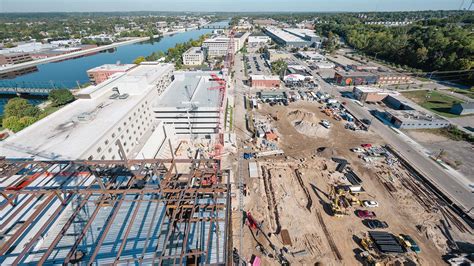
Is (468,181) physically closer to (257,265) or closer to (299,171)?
(299,171)

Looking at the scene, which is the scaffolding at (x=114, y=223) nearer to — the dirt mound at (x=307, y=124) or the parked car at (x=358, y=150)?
the dirt mound at (x=307, y=124)

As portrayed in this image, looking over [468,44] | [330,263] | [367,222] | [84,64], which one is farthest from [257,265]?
[84,64]

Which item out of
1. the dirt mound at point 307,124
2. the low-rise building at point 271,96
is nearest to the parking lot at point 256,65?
the low-rise building at point 271,96

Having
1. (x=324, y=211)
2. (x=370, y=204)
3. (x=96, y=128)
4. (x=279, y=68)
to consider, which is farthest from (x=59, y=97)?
(x=370, y=204)

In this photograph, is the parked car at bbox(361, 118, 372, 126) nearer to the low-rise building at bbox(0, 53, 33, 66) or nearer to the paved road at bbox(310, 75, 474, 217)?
the paved road at bbox(310, 75, 474, 217)

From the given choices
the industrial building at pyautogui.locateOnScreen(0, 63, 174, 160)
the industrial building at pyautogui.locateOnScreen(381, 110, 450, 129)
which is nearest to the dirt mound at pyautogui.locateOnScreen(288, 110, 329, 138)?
the industrial building at pyautogui.locateOnScreen(381, 110, 450, 129)
